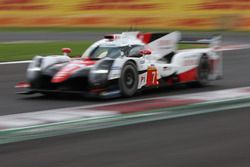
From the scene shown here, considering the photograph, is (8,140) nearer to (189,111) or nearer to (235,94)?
(189,111)

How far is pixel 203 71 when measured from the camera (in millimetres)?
13062

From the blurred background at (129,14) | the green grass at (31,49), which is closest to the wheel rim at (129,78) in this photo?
the green grass at (31,49)

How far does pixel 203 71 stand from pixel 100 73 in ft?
10.3

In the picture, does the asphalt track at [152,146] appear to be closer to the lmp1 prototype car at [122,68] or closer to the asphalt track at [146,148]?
the asphalt track at [146,148]

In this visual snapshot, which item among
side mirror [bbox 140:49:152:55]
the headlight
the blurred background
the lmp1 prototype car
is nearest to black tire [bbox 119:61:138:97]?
the lmp1 prototype car

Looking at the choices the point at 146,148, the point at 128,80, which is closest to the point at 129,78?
the point at 128,80

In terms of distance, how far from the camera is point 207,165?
243 inches

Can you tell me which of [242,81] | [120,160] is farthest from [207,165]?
[242,81]

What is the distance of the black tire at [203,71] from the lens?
1293cm

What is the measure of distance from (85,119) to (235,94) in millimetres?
3639

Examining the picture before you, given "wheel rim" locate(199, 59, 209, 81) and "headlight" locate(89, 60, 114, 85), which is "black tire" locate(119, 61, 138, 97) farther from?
"wheel rim" locate(199, 59, 209, 81)

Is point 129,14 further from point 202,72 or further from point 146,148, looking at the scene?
point 146,148

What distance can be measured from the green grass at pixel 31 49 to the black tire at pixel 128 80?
8.39 metres

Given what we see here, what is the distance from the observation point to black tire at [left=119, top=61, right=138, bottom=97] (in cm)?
1089
